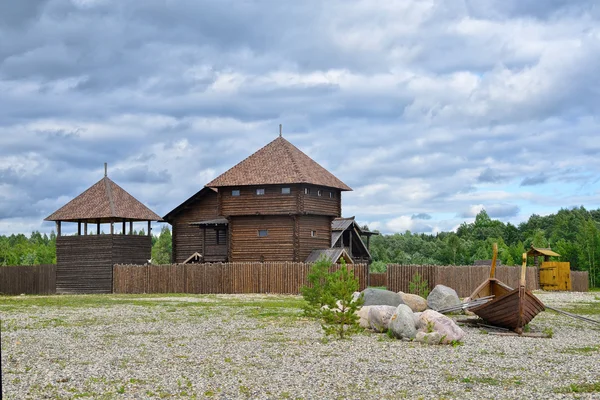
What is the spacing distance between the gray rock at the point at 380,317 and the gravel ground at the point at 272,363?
2.76 feet

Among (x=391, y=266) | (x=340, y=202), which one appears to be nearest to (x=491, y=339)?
(x=391, y=266)

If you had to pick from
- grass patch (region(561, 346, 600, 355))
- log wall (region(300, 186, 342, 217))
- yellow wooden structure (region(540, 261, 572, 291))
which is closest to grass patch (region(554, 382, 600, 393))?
grass patch (region(561, 346, 600, 355))

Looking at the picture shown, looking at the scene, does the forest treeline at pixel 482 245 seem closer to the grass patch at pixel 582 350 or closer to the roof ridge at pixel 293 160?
the roof ridge at pixel 293 160

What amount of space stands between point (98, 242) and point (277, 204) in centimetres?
1174

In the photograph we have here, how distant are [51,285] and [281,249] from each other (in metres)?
16.3

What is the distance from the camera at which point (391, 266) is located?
34.8m

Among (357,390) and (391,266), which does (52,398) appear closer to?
(357,390)

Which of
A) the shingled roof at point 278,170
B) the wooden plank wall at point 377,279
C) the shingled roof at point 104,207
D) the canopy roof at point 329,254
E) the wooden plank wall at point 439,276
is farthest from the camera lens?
the shingled roof at point 278,170

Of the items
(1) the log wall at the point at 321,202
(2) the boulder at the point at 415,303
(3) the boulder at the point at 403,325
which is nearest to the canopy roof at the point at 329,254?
(1) the log wall at the point at 321,202

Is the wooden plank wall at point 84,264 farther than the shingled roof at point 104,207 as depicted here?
No

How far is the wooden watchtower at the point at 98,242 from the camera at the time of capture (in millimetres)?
43156

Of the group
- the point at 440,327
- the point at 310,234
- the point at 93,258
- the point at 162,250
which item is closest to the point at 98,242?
the point at 93,258

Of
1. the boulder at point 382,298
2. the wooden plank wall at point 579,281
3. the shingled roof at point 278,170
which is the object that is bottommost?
the wooden plank wall at point 579,281

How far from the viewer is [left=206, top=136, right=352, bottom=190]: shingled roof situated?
4380 cm
